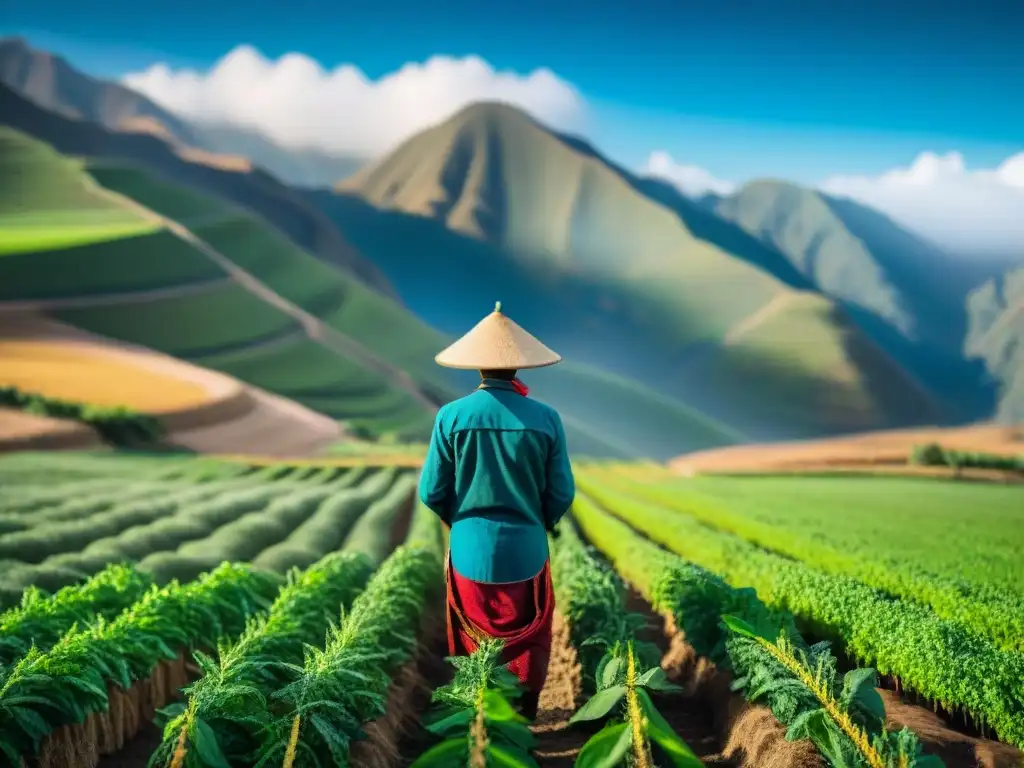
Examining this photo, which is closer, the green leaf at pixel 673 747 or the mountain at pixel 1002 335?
the green leaf at pixel 673 747

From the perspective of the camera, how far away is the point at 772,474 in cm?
3114

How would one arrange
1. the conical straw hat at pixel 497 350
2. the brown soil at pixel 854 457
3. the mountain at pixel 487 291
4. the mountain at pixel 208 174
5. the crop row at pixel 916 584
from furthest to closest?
the mountain at pixel 208 174 → the mountain at pixel 487 291 → the brown soil at pixel 854 457 → the crop row at pixel 916 584 → the conical straw hat at pixel 497 350

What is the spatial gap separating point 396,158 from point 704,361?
11007 centimetres

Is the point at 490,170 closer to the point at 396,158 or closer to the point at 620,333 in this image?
the point at 396,158

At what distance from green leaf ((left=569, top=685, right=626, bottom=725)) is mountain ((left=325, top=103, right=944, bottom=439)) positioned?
99079mm

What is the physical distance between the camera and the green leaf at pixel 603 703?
4.36 metres

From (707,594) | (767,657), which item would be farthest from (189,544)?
(767,657)

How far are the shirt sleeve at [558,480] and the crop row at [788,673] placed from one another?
4.34 feet

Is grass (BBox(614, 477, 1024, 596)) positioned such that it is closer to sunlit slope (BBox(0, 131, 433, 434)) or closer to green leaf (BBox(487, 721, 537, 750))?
green leaf (BBox(487, 721, 537, 750))

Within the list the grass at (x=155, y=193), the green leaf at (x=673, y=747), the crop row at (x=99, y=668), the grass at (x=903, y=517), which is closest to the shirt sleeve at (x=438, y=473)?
the green leaf at (x=673, y=747)

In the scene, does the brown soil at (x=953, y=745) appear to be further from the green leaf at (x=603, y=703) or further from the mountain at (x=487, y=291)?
the mountain at (x=487, y=291)

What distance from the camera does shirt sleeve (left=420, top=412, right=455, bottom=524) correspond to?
4.90 meters

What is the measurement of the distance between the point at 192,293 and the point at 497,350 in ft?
207

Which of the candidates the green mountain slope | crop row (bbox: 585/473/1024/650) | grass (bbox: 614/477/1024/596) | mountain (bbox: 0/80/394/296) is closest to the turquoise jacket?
crop row (bbox: 585/473/1024/650)
